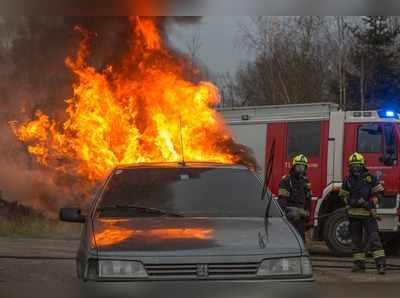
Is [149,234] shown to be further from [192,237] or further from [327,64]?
[327,64]

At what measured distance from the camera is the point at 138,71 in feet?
A: 43.7

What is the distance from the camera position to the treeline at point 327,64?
3130 centimetres

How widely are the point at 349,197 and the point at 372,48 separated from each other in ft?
75.1

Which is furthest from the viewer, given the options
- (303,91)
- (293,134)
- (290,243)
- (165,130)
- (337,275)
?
(303,91)

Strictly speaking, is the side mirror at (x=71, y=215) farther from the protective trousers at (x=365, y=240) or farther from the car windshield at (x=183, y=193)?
the protective trousers at (x=365, y=240)

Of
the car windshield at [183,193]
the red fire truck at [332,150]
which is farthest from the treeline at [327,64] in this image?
the car windshield at [183,193]

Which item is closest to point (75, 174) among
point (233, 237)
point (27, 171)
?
point (27, 171)

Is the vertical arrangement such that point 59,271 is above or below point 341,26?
below

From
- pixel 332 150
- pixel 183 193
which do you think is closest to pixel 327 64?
pixel 332 150

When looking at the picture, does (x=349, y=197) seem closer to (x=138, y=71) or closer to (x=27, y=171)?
(x=138, y=71)

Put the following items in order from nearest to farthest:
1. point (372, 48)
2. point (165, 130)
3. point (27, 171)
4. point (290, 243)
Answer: point (290, 243) < point (165, 130) < point (27, 171) < point (372, 48)

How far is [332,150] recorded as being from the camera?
1299cm

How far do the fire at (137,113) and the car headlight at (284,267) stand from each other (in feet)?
24.6

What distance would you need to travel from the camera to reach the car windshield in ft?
20.1
